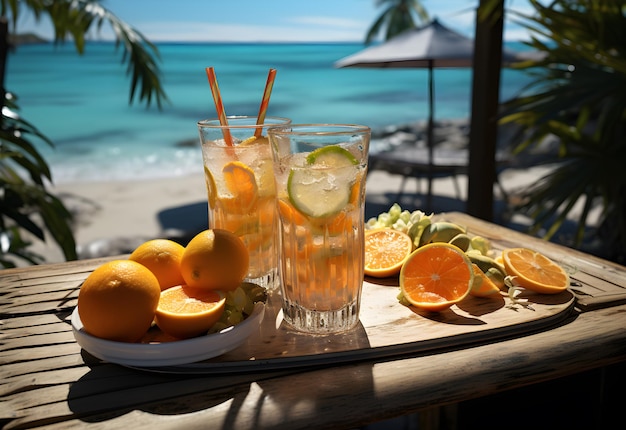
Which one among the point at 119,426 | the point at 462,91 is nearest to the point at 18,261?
the point at 119,426

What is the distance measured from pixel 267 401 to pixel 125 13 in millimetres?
50408

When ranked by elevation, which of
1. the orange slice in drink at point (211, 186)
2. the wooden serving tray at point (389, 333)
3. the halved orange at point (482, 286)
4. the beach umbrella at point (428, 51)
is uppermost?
the beach umbrella at point (428, 51)

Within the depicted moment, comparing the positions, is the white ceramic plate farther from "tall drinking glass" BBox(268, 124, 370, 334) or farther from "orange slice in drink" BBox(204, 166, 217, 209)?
"orange slice in drink" BBox(204, 166, 217, 209)

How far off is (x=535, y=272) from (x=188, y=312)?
0.77 metres

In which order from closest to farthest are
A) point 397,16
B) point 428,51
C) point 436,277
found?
1. point 436,277
2. point 428,51
3. point 397,16

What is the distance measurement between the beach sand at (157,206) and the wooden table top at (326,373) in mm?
2882

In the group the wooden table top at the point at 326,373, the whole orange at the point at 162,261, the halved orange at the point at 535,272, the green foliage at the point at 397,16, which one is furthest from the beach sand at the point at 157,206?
the green foliage at the point at 397,16

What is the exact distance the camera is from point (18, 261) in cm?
490

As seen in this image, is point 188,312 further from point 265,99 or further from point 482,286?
point 482,286

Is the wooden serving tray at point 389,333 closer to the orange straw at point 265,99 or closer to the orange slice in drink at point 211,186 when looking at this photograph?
the orange slice in drink at point 211,186

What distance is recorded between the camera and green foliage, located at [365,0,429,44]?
28.0 metres

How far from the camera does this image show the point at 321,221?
1.05m

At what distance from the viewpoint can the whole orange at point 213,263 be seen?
1016 millimetres

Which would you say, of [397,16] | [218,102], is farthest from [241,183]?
[397,16]
